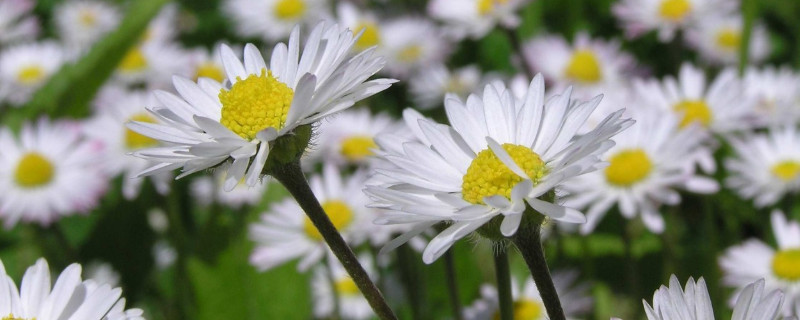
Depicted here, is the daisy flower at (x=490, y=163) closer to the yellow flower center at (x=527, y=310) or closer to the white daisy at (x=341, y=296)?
→ the yellow flower center at (x=527, y=310)

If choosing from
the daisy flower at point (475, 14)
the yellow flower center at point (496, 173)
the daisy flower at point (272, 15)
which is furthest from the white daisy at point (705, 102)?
the daisy flower at point (272, 15)

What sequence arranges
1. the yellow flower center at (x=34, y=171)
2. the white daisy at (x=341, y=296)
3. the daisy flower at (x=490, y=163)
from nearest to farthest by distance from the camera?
the daisy flower at (x=490, y=163)
the white daisy at (x=341, y=296)
the yellow flower center at (x=34, y=171)

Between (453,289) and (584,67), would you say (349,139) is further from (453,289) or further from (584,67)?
(584,67)

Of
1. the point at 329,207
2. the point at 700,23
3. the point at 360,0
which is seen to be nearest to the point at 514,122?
the point at 329,207

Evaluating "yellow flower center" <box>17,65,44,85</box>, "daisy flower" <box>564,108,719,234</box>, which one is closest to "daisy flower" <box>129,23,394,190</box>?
"daisy flower" <box>564,108,719,234</box>

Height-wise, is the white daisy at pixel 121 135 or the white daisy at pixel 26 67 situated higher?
the white daisy at pixel 26 67

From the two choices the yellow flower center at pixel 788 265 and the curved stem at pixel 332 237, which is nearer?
the curved stem at pixel 332 237

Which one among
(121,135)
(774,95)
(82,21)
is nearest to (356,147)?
(121,135)

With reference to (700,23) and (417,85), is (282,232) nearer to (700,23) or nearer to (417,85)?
(417,85)
